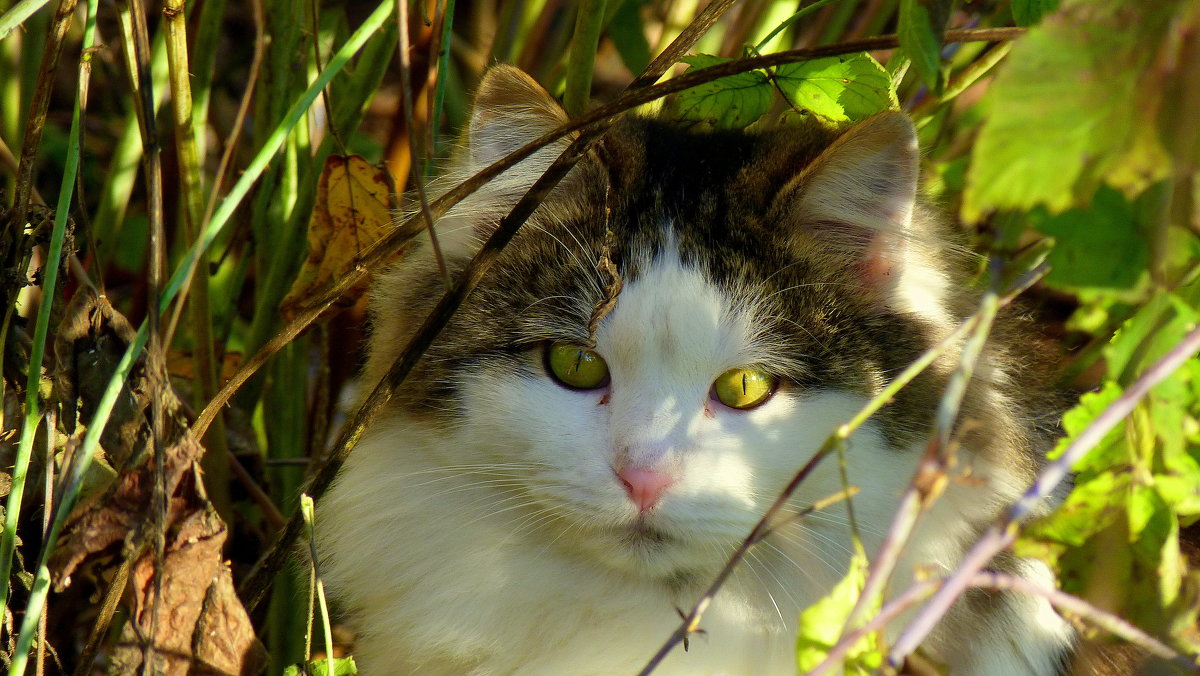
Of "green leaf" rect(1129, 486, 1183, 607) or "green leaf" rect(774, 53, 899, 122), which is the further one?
"green leaf" rect(774, 53, 899, 122)

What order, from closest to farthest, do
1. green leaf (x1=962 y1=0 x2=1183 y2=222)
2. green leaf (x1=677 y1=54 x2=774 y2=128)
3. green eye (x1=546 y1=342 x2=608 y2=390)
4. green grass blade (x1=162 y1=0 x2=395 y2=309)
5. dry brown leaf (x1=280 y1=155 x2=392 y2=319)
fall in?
green leaf (x1=962 y1=0 x2=1183 y2=222) → green grass blade (x1=162 y1=0 x2=395 y2=309) → green eye (x1=546 y1=342 x2=608 y2=390) → green leaf (x1=677 y1=54 x2=774 y2=128) → dry brown leaf (x1=280 y1=155 x2=392 y2=319)

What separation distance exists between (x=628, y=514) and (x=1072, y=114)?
739 mm

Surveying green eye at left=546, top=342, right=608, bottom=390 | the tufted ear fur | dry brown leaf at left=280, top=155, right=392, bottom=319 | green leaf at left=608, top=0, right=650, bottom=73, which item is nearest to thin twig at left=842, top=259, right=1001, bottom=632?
green eye at left=546, top=342, right=608, bottom=390

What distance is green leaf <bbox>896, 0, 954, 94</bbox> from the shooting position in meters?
1.11

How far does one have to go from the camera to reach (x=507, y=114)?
1550mm

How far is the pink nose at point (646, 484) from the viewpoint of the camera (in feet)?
4.27

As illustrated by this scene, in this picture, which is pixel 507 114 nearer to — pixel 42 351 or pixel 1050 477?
pixel 42 351

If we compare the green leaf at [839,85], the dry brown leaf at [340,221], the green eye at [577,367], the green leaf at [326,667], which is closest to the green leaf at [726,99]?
the green leaf at [839,85]


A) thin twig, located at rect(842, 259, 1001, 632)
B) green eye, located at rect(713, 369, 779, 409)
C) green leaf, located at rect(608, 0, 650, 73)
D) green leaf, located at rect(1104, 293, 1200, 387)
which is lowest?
green eye, located at rect(713, 369, 779, 409)

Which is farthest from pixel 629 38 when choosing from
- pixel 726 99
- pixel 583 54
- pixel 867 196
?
pixel 867 196

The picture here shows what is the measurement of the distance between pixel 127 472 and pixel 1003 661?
48.4 inches

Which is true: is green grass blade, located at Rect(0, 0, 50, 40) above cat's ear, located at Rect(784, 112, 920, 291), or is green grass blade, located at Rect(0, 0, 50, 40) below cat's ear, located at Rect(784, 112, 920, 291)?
above

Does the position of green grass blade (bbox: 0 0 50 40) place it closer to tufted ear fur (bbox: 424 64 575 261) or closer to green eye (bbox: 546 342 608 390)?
tufted ear fur (bbox: 424 64 575 261)

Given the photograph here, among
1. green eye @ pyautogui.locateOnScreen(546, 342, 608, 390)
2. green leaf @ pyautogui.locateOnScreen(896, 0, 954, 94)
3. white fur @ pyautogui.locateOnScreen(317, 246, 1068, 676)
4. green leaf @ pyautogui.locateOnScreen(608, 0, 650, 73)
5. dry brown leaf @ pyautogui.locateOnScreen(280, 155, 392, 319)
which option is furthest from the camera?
green leaf @ pyautogui.locateOnScreen(608, 0, 650, 73)
